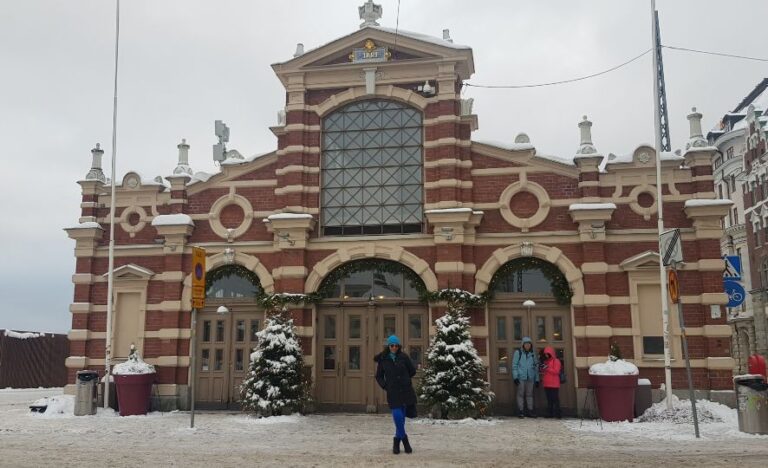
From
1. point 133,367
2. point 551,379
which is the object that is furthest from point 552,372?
point 133,367

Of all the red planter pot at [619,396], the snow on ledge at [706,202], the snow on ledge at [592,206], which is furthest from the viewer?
the snow on ledge at [592,206]

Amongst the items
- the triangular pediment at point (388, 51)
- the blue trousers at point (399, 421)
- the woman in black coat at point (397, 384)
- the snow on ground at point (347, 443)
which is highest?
the triangular pediment at point (388, 51)

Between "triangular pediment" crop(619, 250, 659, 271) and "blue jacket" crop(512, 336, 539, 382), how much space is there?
2.99 metres

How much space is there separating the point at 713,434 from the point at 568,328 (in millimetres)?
4704

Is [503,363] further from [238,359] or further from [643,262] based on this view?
[238,359]

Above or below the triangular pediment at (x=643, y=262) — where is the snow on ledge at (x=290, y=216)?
above

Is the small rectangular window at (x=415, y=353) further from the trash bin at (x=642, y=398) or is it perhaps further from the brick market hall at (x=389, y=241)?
the trash bin at (x=642, y=398)

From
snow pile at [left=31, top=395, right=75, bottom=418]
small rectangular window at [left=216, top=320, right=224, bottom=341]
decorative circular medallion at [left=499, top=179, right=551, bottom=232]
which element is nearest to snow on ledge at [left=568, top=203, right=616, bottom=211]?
decorative circular medallion at [left=499, top=179, right=551, bottom=232]

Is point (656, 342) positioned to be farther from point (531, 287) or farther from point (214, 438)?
point (214, 438)

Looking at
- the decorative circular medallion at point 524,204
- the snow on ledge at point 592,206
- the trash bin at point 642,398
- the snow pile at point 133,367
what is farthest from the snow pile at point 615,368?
the snow pile at point 133,367

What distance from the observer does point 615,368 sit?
15.4 m

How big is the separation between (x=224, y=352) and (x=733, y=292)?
12.6 metres

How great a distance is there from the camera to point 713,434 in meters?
12.8

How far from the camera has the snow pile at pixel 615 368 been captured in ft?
50.2
